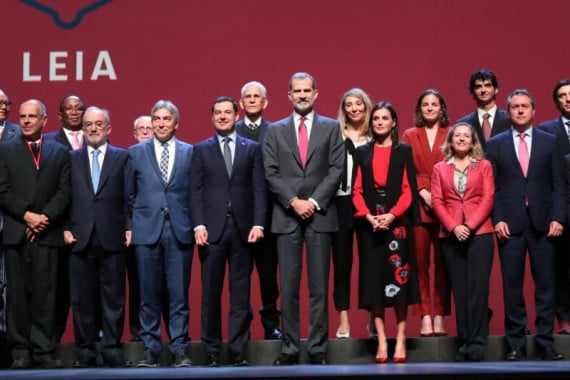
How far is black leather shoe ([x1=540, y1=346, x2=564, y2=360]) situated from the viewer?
503 centimetres

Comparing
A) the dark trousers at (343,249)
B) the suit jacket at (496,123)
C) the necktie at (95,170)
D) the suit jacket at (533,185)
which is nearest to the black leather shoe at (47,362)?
the necktie at (95,170)

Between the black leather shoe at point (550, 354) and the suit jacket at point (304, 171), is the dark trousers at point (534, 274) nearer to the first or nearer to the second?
the black leather shoe at point (550, 354)

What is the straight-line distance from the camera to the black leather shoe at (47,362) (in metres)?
5.20

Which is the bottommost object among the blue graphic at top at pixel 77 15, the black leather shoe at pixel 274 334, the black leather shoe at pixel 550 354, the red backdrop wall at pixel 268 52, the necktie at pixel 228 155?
the black leather shoe at pixel 550 354

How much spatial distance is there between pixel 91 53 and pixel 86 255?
2237 millimetres

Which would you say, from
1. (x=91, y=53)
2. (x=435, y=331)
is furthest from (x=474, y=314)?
(x=91, y=53)

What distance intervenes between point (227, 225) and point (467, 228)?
50.5 inches

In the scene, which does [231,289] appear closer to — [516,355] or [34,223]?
[34,223]

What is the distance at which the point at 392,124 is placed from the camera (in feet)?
17.2

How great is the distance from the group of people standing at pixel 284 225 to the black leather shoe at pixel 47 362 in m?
0.01

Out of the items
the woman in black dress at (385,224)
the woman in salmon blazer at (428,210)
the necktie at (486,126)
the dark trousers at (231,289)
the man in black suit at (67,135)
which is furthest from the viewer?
the necktie at (486,126)

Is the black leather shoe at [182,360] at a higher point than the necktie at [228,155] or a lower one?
lower

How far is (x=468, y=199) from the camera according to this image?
5184 millimetres

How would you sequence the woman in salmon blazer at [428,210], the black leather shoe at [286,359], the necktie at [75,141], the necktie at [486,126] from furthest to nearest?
the necktie at [75,141]
the necktie at [486,126]
the woman in salmon blazer at [428,210]
the black leather shoe at [286,359]
